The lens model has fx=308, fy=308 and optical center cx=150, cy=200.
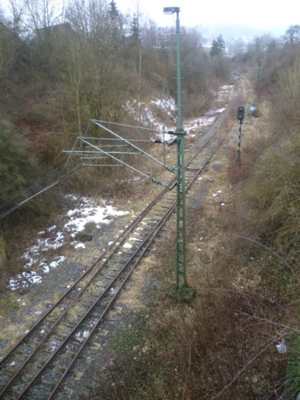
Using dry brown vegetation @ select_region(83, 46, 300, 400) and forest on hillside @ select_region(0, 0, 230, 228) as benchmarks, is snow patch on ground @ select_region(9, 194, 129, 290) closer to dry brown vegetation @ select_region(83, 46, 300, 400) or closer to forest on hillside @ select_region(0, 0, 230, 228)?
forest on hillside @ select_region(0, 0, 230, 228)

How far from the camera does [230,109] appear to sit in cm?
3484

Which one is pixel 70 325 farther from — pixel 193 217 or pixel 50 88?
pixel 50 88

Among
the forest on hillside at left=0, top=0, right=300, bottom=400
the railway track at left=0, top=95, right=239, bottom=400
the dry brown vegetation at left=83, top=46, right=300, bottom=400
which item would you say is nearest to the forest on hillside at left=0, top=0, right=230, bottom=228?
the forest on hillside at left=0, top=0, right=300, bottom=400

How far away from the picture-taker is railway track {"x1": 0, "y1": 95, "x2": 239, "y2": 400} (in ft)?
22.9

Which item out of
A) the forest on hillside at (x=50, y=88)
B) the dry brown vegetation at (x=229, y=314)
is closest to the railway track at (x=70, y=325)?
the dry brown vegetation at (x=229, y=314)

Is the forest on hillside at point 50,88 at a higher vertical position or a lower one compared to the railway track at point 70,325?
higher

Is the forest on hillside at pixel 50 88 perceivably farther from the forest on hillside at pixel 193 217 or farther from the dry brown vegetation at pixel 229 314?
the dry brown vegetation at pixel 229 314

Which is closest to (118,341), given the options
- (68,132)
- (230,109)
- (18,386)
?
(18,386)

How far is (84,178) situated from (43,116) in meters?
4.63

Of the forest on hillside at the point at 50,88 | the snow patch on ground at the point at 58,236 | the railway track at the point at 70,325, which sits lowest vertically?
the railway track at the point at 70,325

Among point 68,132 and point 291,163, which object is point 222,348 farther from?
point 68,132

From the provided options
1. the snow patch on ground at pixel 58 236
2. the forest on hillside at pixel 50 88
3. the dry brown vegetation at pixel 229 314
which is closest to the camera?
the dry brown vegetation at pixel 229 314

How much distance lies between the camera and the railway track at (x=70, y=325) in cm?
698

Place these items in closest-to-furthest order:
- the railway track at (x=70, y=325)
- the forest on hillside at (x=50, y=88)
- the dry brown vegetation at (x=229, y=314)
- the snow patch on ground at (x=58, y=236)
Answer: the dry brown vegetation at (x=229, y=314), the railway track at (x=70, y=325), the snow patch on ground at (x=58, y=236), the forest on hillside at (x=50, y=88)
